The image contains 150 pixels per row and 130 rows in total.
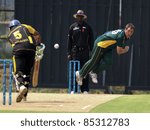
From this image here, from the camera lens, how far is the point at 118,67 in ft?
59.9

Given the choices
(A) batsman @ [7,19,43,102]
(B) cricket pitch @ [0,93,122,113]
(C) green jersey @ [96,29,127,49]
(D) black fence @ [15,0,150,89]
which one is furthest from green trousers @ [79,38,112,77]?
(D) black fence @ [15,0,150,89]

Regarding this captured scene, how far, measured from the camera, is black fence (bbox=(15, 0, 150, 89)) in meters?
18.1

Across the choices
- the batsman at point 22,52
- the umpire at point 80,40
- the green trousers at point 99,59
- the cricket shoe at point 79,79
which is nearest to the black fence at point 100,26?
the umpire at point 80,40

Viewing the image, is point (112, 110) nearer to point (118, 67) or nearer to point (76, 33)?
point (76, 33)

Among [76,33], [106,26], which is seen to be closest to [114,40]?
[76,33]

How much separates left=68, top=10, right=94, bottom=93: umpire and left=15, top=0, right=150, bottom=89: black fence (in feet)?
5.95

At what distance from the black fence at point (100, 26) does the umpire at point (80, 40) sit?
181cm

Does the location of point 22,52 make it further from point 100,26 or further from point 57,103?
point 100,26

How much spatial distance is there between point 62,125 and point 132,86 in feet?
30.9

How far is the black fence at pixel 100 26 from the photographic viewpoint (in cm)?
1812

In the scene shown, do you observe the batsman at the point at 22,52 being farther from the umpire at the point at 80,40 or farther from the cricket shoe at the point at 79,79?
the umpire at the point at 80,40

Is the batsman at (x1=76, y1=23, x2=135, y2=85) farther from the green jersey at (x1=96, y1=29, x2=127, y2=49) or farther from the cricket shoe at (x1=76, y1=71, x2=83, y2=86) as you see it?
the cricket shoe at (x1=76, y1=71, x2=83, y2=86)

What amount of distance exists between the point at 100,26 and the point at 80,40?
6.53 feet

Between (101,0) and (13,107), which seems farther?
(101,0)
